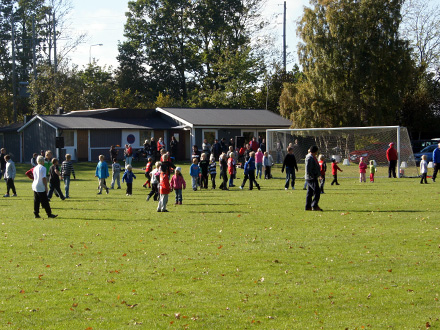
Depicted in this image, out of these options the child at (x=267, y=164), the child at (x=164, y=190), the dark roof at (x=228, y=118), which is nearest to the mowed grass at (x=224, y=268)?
the child at (x=164, y=190)

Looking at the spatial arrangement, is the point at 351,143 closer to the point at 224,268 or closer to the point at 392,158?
the point at 392,158

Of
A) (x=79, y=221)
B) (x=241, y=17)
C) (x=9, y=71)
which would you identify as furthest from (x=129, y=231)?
(x=9, y=71)

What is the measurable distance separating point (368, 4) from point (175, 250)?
36.9 meters

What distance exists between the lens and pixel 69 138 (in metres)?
46.7

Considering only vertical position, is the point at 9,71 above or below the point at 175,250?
above

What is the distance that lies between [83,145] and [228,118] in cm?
1168

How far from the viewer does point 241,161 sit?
43469 millimetres

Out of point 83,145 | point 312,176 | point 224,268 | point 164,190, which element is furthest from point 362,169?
point 83,145

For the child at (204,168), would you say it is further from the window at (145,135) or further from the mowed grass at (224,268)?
the window at (145,135)

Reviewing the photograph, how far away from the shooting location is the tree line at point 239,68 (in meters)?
44.9

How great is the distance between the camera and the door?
153 ft

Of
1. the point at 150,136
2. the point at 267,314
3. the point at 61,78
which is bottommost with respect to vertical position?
the point at 267,314

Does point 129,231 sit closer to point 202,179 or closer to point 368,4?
point 202,179

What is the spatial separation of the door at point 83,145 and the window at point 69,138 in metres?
0.45
